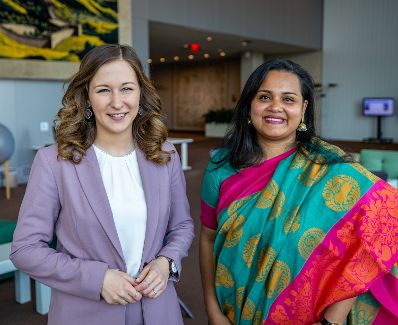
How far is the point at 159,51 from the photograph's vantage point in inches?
596

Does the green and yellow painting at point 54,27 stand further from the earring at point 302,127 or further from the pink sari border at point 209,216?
the earring at point 302,127

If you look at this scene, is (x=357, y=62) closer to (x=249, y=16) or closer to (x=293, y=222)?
(x=249, y=16)

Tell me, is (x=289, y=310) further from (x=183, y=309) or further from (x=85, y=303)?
(x=183, y=309)

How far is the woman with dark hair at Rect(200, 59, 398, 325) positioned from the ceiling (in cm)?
902

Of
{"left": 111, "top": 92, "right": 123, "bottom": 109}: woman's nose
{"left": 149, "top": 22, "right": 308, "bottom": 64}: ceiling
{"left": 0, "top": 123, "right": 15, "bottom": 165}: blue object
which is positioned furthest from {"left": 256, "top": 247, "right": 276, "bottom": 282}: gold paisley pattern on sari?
{"left": 149, "top": 22, "right": 308, "bottom": 64}: ceiling

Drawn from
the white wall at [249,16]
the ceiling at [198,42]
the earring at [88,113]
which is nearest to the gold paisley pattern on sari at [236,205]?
the earring at [88,113]

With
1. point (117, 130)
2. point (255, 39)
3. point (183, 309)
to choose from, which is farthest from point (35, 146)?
point (255, 39)

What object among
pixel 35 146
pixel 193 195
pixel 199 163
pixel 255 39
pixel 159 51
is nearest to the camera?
pixel 193 195

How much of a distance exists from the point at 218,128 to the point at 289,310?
1469cm

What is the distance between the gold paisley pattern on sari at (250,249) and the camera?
1242 mm

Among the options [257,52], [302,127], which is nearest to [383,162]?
[302,127]

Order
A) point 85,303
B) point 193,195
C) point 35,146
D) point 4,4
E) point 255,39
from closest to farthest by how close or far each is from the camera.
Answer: point 85,303, point 193,195, point 4,4, point 35,146, point 255,39

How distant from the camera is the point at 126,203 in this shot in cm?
121

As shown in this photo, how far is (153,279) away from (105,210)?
232 mm
